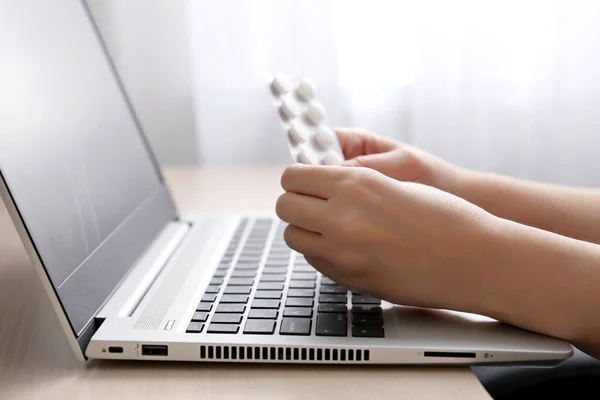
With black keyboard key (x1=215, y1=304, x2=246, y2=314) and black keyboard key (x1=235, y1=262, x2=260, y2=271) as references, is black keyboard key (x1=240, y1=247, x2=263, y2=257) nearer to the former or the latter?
black keyboard key (x1=235, y1=262, x2=260, y2=271)

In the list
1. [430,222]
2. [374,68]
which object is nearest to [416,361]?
[430,222]

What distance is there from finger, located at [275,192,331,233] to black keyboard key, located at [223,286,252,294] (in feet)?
0.24

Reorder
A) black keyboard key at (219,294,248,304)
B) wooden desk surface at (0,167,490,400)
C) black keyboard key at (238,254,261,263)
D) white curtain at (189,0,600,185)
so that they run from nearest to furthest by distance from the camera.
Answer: wooden desk surface at (0,167,490,400)
black keyboard key at (219,294,248,304)
black keyboard key at (238,254,261,263)
white curtain at (189,0,600,185)

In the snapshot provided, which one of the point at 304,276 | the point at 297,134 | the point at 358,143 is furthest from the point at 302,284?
the point at 358,143

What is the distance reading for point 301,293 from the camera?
526 millimetres

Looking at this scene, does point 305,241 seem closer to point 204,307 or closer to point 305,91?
point 204,307

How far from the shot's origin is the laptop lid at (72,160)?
463mm

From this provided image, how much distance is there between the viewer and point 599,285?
1.52ft

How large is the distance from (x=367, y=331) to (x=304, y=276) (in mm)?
124

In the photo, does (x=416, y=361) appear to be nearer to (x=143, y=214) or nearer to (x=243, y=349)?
(x=243, y=349)

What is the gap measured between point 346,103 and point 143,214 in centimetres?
65

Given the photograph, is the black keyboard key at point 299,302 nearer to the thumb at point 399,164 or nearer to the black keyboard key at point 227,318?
the black keyboard key at point 227,318

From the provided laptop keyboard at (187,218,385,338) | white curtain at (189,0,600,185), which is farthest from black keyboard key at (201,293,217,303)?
white curtain at (189,0,600,185)

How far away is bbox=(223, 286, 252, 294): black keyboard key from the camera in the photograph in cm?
53
